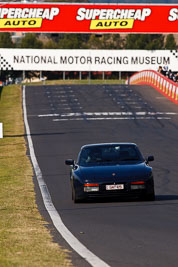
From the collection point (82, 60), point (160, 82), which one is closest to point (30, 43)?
point (82, 60)

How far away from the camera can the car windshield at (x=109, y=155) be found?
17281 mm

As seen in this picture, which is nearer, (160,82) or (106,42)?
(160,82)

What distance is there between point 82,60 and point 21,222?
276 ft

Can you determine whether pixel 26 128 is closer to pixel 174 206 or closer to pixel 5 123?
pixel 5 123

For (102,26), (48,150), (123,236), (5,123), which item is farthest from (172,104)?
(123,236)

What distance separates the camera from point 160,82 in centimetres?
6228

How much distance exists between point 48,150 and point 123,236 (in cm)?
1827

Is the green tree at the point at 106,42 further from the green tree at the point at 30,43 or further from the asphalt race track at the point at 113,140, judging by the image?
the asphalt race track at the point at 113,140

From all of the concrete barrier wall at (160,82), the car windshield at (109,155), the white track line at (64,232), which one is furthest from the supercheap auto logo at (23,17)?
the car windshield at (109,155)

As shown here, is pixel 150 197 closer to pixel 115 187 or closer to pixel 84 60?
pixel 115 187

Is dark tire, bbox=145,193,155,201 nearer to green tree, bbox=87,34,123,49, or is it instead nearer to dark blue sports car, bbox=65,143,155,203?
dark blue sports car, bbox=65,143,155,203

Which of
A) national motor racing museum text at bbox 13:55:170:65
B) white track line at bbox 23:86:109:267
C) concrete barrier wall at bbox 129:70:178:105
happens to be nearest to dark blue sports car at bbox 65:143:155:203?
white track line at bbox 23:86:109:267

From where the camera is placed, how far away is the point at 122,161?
56.4ft

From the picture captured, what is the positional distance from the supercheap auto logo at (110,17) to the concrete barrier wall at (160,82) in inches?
278
